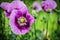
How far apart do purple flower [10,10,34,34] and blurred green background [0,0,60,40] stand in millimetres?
38

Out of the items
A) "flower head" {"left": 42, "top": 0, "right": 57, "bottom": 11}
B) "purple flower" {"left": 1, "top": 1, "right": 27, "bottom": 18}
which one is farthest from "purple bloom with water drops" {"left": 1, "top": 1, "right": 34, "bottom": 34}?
"flower head" {"left": 42, "top": 0, "right": 57, "bottom": 11}

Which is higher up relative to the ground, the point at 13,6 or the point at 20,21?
the point at 13,6

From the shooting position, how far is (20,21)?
5.34 ft

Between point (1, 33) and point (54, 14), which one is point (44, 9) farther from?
point (1, 33)

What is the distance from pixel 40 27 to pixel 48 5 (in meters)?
0.22

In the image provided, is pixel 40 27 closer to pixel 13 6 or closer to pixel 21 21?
pixel 21 21

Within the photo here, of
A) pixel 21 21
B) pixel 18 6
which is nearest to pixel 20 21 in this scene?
pixel 21 21

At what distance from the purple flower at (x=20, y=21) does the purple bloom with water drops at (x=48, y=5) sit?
0.16 m

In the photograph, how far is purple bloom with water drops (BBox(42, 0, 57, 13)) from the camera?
1.61 m

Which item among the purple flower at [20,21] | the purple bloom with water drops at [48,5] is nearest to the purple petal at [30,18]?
the purple flower at [20,21]

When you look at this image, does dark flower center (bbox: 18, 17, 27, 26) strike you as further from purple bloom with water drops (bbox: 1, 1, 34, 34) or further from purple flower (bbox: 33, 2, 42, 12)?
purple flower (bbox: 33, 2, 42, 12)

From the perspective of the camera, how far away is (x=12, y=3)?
1.62 metres

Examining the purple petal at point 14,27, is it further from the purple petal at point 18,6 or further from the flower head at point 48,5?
the flower head at point 48,5

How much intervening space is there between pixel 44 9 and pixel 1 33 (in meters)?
0.46
